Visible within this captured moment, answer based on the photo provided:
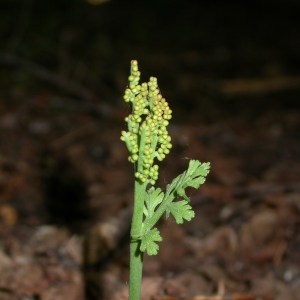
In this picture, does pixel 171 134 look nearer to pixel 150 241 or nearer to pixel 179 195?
pixel 179 195

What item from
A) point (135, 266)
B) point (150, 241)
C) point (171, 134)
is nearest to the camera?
point (150, 241)

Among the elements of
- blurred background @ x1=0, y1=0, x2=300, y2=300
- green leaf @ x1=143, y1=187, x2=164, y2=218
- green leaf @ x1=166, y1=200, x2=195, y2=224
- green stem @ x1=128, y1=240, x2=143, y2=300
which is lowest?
green stem @ x1=128, y1=240, x2=143, y2=300

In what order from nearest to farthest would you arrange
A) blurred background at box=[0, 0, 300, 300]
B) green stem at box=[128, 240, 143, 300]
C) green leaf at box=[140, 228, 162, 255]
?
1. green leaf at box=[140, 228, 162, 255]
2. green stem at box=[128, 240, 143, 300]
3. blurred background at box=[0, 0, 300, 300]

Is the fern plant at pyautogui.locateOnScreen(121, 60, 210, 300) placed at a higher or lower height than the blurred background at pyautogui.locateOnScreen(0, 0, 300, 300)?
lower

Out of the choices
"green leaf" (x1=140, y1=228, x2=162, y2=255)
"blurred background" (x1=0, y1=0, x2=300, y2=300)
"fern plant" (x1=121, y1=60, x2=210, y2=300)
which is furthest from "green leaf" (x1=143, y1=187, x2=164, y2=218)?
"blurred background" (x1=0, y1=0, x2=300, y2=300)

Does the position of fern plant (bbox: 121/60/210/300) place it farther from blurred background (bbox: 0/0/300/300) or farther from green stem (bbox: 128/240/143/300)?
blurred background (bbox: 0/0/300/300)

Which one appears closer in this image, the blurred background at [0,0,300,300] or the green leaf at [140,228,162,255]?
the green leaf at [140,228,162,255]

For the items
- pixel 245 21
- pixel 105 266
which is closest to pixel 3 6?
pixel 245 21

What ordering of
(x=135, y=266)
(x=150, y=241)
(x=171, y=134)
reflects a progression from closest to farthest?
(x=150, y=241), (x=135, y=266), (x=171, y=134)

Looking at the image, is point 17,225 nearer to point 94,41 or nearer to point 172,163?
point 172,163

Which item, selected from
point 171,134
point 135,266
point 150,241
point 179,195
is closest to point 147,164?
point 179,195
